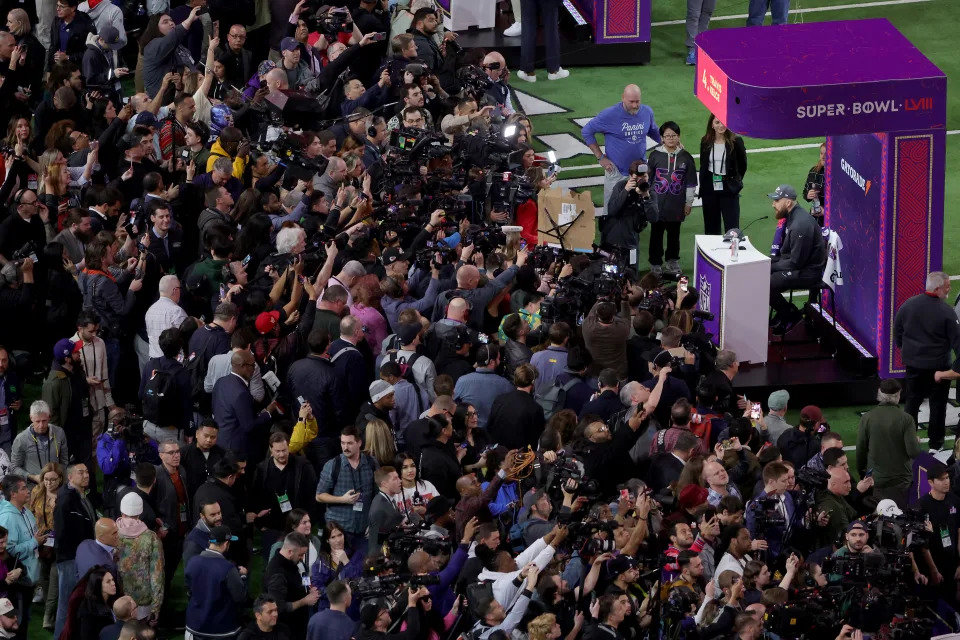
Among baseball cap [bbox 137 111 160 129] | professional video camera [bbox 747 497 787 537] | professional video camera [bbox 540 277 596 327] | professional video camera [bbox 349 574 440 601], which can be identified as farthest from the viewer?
baseball cap [bbox 137 111 160 129]

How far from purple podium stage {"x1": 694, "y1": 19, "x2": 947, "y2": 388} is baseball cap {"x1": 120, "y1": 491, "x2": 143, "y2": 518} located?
254 inches

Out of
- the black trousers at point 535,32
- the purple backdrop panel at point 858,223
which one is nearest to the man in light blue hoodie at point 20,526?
the purple backdrop panel at point 858,223

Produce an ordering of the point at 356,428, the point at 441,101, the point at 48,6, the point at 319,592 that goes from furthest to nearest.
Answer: the point at 48,6
the point at 441,101
the point at 356,428
the point at 319,592

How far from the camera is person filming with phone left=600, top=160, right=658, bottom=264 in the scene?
16953 millimetres

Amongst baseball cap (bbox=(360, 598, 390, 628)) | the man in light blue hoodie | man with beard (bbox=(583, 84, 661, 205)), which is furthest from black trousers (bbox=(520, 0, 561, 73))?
baseball cap (bbox=(360, 598, 390, 628))

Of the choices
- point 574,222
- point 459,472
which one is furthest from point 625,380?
point 574,222

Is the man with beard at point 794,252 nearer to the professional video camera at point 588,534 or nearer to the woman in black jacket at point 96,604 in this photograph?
the professional video camera at point 588,534

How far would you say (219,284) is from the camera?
49.2ft

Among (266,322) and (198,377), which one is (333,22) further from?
(198,377)

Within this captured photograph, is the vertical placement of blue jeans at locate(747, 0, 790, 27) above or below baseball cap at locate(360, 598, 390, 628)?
below

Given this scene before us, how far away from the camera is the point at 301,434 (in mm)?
13305

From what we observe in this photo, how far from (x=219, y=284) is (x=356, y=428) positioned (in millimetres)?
2826

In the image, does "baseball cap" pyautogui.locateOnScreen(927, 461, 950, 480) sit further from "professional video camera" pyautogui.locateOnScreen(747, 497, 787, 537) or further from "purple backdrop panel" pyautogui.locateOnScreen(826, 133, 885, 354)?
"purple backdrop panel" pyautogui.locateOnScreen(826, 133, 885, 354)

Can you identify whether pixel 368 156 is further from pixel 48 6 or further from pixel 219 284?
pixel 48 6
